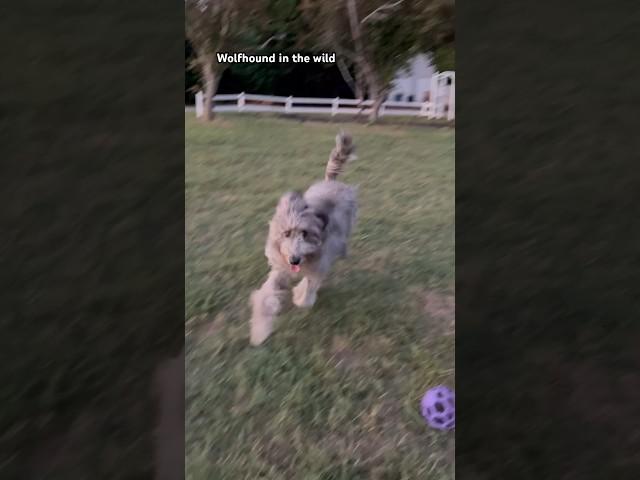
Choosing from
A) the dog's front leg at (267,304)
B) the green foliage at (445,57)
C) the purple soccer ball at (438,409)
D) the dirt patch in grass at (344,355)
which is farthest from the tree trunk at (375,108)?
the purple soccer ball at (438,409)

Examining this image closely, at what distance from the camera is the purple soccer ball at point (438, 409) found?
6.07 feet

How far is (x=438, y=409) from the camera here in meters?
1.85

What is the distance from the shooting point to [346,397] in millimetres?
1851

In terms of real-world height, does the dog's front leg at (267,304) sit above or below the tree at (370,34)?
below

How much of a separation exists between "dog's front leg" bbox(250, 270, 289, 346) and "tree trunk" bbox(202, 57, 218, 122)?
55 centimetres

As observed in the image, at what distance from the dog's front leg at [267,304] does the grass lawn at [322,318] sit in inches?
1.1

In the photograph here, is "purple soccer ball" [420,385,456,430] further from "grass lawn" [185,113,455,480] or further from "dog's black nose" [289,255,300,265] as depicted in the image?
"dog's black nose" [289,255,300,265]

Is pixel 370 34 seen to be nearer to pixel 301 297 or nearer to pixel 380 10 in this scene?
pixel 380 10

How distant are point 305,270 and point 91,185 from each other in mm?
751

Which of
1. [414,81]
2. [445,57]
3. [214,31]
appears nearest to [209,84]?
[214,31]
